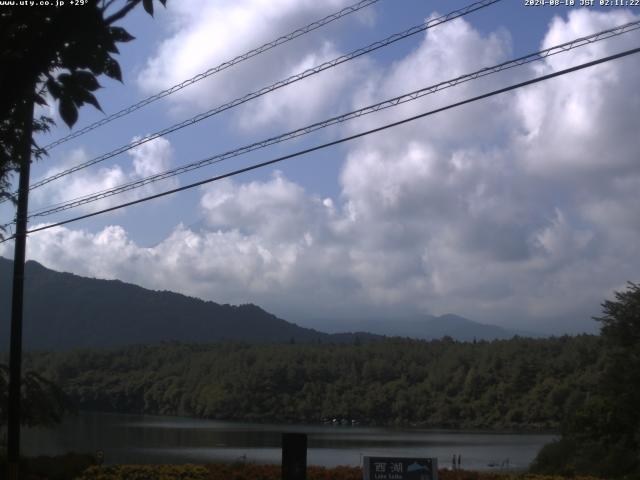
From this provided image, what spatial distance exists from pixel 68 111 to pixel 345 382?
118158 millimetres

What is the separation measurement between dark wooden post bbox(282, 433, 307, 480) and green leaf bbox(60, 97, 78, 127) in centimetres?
659

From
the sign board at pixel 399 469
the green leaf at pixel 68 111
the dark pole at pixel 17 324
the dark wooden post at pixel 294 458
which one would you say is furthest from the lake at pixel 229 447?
the green leaf at pixel 68 111

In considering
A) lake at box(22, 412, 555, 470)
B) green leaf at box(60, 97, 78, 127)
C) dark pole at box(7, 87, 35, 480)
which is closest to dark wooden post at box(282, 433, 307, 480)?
green leaf at box(60, 97, 78, 127)

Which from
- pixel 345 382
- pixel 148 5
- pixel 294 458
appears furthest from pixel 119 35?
pixel 345 382

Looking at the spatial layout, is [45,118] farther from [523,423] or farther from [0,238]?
[523,423]

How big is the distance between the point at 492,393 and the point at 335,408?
21.5m

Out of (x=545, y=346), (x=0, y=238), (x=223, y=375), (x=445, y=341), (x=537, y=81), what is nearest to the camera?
(x=537, y=81)

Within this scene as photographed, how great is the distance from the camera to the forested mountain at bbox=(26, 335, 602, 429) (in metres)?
105

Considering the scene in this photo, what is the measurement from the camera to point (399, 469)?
13.1 metres

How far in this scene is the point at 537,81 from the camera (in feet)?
38.2

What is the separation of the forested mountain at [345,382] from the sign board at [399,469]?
84.7 m

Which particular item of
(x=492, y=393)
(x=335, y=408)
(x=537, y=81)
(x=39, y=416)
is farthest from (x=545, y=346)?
(x=537, y=81)

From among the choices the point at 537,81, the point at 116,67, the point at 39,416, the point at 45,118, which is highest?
the point at 45,118

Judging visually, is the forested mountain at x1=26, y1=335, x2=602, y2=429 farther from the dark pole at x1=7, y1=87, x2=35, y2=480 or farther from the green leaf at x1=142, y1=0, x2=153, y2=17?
the green leaf at x1=142, y1=0, x2=153, y2=17
